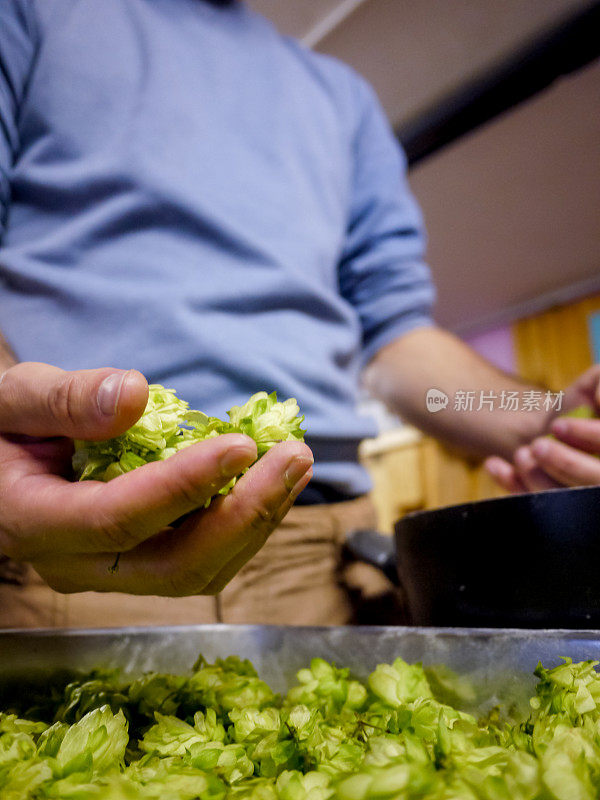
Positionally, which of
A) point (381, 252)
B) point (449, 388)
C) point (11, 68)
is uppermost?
point (11, 68)

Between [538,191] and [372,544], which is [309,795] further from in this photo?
[538,191]

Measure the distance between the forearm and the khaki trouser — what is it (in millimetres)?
152

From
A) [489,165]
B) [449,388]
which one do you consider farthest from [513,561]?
[489,165]

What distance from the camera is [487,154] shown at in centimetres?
166

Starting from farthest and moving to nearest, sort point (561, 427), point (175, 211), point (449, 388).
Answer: point (449, 388) → point (175, 211) → point (561, 427)

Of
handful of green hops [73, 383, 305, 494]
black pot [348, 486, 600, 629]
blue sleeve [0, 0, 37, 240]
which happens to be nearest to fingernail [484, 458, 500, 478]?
black pot [348, 486, 600, 629]

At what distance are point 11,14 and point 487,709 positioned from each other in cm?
66

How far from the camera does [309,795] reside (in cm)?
22

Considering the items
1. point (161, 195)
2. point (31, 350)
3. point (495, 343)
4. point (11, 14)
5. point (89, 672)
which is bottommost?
point (495, 343)

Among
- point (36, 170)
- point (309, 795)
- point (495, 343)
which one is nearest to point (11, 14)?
point (36, 170)

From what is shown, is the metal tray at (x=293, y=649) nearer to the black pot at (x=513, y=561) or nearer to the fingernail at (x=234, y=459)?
the black pot at (x=513, y=561)

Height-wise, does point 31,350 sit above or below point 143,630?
above

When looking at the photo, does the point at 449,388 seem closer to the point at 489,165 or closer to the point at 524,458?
the point at 524,458

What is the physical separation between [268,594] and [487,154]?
1459mm
